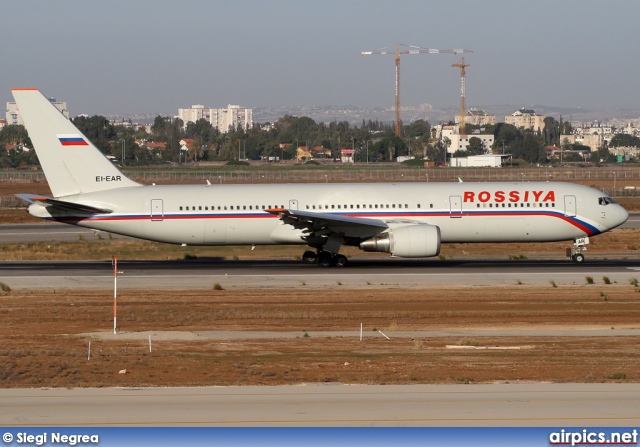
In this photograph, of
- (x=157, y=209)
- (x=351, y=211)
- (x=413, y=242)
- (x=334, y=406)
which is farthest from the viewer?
(x=351, y=211)

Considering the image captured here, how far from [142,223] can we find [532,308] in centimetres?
1764

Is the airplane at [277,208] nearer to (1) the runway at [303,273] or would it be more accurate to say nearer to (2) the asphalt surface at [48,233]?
(1) the runway at [303,273]

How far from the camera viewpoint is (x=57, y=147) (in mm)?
39781

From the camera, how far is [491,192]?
40125 mm

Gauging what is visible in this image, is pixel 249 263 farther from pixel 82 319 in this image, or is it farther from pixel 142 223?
pixel 82 319

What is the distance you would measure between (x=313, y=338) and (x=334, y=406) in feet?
26.4

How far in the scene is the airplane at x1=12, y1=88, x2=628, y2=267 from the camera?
130 ft

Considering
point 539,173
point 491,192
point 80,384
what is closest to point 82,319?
point 80,384

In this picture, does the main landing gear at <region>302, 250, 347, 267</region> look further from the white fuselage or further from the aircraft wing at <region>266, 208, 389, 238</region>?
the white fuselage

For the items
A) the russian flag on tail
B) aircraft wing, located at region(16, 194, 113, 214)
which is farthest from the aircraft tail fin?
aircraft wing, located at region(16, 194, 113, 214)

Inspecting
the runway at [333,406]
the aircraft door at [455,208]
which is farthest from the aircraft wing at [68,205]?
the runway at [333,406]

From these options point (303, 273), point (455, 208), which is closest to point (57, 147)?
point (303, 273)

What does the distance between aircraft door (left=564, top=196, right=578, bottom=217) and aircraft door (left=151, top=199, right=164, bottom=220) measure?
16.9 meters

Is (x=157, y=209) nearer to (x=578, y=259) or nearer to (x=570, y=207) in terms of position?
(x=570, y=207)
